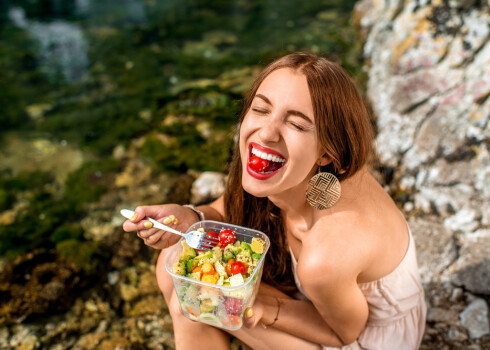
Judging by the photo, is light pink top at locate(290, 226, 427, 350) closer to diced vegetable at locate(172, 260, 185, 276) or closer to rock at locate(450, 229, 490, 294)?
rock at locate(450, 229, 490, 294)

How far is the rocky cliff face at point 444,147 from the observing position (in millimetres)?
2711

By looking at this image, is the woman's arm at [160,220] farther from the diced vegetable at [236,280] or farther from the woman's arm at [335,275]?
the woman's arm at [335,275]

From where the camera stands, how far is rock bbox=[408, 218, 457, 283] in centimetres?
286

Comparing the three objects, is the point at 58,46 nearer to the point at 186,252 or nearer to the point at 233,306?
the point at 186,252

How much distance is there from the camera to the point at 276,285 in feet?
8.17

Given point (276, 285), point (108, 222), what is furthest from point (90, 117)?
point (276, 285)

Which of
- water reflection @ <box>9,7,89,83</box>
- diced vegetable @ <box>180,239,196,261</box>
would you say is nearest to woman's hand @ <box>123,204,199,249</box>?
diced vegetable @ <box>180,239,196,261</box>

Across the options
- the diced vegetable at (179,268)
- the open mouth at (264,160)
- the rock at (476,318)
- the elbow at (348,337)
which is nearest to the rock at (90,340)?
the diced vegetable at (179,268)

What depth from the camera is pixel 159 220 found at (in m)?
2.11

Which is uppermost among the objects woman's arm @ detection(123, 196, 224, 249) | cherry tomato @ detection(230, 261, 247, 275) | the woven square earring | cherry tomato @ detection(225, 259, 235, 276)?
the woven square earring

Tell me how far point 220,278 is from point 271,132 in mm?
659

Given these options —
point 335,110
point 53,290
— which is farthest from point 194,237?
point 53,290

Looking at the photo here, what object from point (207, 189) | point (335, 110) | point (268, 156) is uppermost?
point (335, 110)

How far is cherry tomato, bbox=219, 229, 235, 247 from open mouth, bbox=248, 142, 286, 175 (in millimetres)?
344
